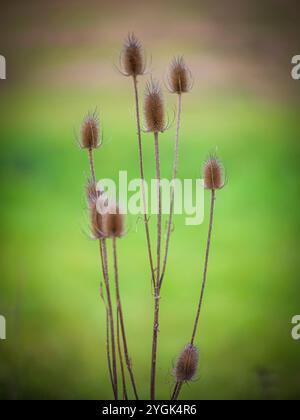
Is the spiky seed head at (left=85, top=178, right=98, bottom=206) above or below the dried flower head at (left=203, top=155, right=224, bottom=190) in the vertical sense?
below

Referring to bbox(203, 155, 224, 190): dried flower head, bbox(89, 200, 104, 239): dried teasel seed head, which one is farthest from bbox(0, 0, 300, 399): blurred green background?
bbox(89, 200, 104, 239): dried teasel seed head

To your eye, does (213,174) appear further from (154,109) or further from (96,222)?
(96,222)

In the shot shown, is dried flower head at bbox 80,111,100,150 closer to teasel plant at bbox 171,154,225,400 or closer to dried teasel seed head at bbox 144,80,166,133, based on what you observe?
dried teasel seed head at bbox 144,80,166,133

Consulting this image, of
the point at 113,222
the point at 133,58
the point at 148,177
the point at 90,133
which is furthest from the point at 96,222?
the point at 148,177

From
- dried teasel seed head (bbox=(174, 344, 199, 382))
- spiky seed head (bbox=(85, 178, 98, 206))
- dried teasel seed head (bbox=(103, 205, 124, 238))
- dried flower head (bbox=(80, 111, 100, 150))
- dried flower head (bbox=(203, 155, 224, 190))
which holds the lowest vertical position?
dried teasel seed head (bbox=(174, 344, 199, 382))

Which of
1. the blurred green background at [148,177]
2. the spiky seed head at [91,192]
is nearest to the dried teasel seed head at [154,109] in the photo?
the spiky seed head at [91,192]

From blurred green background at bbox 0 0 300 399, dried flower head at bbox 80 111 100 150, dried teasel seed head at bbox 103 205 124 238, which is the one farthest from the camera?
blurred green background at bbox 0 0 300 399
